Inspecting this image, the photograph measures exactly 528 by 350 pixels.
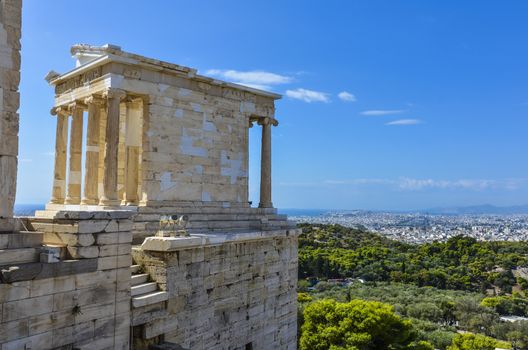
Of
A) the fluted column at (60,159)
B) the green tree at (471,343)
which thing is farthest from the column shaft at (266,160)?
the green tree at (471,343)

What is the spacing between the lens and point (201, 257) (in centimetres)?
1226

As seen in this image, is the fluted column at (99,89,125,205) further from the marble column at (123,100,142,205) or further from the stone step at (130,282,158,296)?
the stone step at (130,282,158,296)

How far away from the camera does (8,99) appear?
784 centimetres

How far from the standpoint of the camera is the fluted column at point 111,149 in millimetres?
13531

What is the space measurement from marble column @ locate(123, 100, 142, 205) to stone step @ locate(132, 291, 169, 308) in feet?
14.4

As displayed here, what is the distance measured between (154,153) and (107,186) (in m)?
1.73

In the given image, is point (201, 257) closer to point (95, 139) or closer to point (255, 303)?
point (255, 303)

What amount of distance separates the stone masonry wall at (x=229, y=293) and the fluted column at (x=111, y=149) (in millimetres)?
2814

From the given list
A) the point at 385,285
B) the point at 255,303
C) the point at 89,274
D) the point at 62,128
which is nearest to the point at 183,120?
the point at 62,128

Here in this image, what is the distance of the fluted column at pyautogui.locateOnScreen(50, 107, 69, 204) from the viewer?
15969 millimetres

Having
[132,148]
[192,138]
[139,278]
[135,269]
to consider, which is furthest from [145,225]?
[192,138]

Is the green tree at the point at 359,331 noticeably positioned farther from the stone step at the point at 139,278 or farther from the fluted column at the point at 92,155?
the stone step at the point at 139,278

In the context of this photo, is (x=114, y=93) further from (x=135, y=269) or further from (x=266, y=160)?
(x=266, y=160)

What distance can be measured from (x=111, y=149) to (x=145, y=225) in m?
2.48
